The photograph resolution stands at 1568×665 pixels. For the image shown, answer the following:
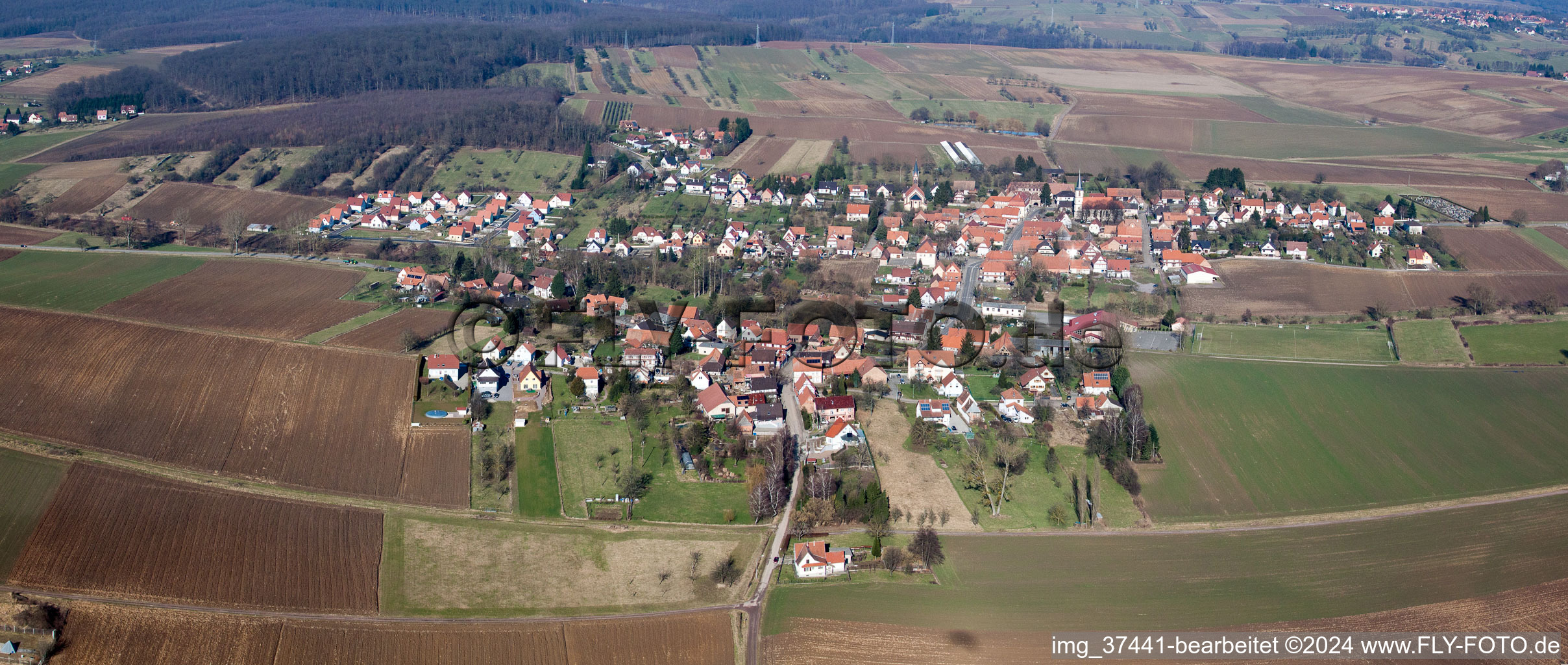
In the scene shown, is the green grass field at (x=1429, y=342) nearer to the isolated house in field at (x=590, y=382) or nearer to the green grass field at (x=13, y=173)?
the isolated house in field at (x=590, y=382)

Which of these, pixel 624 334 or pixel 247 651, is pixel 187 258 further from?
pixel 247 651

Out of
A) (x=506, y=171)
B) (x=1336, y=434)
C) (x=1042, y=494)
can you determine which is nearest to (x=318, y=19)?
(x=506, y=171)

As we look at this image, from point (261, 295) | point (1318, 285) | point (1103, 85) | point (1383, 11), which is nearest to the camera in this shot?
point (261, 295)

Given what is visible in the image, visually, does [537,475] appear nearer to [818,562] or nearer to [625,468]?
[625,468]

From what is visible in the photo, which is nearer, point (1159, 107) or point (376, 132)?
point (376, 132)

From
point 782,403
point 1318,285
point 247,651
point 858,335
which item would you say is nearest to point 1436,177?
point 1318,285
